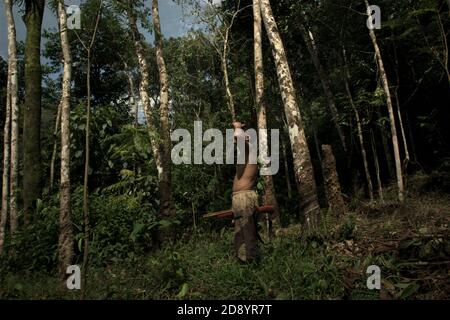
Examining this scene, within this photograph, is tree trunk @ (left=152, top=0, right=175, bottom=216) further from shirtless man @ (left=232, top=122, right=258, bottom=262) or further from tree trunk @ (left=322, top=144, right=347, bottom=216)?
tree trunk @ (left=322, top=144, right=347, bottom=216)

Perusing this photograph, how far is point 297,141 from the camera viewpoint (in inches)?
270

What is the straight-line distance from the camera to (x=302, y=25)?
15.7 m

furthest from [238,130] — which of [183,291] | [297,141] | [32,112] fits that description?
[32,112]

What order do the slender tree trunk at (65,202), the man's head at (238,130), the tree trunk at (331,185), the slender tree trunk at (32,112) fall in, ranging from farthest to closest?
the tree trunk at (331,185)
the slender tree trunk at (32,112)
the slender tree trunk at (65,202)
the man's head at (238,130)

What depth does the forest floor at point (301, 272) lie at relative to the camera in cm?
416

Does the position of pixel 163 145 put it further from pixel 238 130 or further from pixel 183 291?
pixel 183 291

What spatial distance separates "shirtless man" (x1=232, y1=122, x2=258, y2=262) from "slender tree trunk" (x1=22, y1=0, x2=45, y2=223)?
17.2 ft

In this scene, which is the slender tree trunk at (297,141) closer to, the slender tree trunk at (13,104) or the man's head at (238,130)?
the man's head at (238,130)

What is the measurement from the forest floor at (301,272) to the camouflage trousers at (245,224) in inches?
8.2

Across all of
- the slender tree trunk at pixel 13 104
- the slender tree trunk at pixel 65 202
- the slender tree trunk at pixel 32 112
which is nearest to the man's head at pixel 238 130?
the slender tree trunk at pixel 65 202

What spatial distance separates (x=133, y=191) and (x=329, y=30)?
12853mm

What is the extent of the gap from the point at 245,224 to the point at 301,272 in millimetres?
1095

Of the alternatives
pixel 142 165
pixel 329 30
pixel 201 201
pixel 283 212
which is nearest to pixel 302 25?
pixel 329 30
